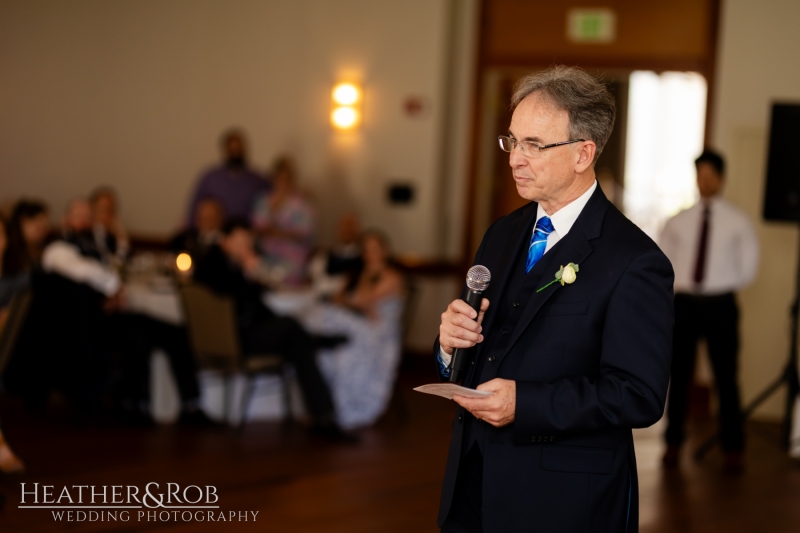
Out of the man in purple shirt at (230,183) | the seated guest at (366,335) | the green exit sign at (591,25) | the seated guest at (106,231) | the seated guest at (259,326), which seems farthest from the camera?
the man in purple shirt at (230,183)

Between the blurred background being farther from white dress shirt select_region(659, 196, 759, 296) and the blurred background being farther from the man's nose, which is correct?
the man's nose

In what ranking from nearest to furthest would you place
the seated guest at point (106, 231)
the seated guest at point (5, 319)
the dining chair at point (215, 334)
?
the seated guest at point (5, 319), the dining chair at point (215, 334), the seated guest at point (106, 231)

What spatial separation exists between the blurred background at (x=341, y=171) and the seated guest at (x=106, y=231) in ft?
0.22

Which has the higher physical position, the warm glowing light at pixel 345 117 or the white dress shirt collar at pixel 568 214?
the warm glowing light at pixel 345 117

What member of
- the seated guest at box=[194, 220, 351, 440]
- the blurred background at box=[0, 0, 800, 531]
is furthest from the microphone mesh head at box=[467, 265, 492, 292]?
the seated guest at box=[194, 220, 351, 440]

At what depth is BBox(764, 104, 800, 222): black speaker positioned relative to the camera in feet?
19.3

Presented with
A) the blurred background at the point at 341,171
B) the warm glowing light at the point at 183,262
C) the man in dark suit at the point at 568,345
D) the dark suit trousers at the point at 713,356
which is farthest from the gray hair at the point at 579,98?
the warm glowing light at the point at 183,262

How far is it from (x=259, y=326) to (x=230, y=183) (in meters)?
2.59

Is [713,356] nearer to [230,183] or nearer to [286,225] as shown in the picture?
[286,225]

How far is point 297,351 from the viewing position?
5902mm

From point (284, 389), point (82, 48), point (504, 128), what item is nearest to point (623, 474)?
point (284, 389)

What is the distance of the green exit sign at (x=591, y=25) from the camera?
25.3 feet

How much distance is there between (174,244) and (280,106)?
7.42 ft

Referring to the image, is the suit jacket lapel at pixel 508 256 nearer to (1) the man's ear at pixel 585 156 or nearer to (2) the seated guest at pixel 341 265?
(1) the man's ear at pixel 585 156
